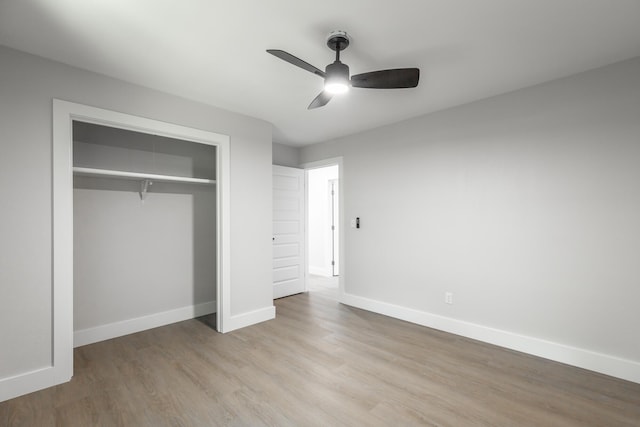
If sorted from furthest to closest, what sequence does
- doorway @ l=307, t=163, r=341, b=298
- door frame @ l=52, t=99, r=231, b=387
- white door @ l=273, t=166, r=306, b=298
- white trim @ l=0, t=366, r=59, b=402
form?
doorway @ l=307, t=163, r=341, b=298 → white door @ l=273, t=166, r=306, b=298 → door frame @ l=52, t=99, r=231, b=387 → white trim @ l=0, t=366, r=59, b=402

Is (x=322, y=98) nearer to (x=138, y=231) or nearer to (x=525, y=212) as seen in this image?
(x=525, y=212)

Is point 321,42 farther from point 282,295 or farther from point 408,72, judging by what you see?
point 282,295

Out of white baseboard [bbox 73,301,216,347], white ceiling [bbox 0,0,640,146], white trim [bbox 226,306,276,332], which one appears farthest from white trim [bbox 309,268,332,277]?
white ceiling [bbox 0,0,640,146]

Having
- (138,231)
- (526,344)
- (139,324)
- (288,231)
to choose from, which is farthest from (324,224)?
(526,344)

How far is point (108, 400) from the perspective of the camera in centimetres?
214

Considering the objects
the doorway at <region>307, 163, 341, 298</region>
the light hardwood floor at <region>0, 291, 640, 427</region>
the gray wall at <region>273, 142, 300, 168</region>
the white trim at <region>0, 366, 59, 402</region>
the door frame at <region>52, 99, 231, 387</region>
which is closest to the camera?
the light hardwood floor at <region>0, 291, 640, 427</region>

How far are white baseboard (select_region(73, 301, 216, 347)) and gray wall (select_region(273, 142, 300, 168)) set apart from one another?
2.54 m

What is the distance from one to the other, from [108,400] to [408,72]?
3208 millimetres

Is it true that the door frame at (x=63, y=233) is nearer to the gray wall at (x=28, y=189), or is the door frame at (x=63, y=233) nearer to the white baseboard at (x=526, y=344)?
the gray wall at (x=28, y=189)

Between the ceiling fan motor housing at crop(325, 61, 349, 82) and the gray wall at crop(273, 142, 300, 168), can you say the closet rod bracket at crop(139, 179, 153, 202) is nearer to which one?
the gray wall at crop(273, 142, 300, 168)

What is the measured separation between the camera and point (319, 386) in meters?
2.32

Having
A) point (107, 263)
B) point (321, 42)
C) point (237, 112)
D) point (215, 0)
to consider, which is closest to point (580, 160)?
point (321, 42)

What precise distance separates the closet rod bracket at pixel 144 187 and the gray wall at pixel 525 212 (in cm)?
291

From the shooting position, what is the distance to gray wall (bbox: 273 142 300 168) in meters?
5.09
